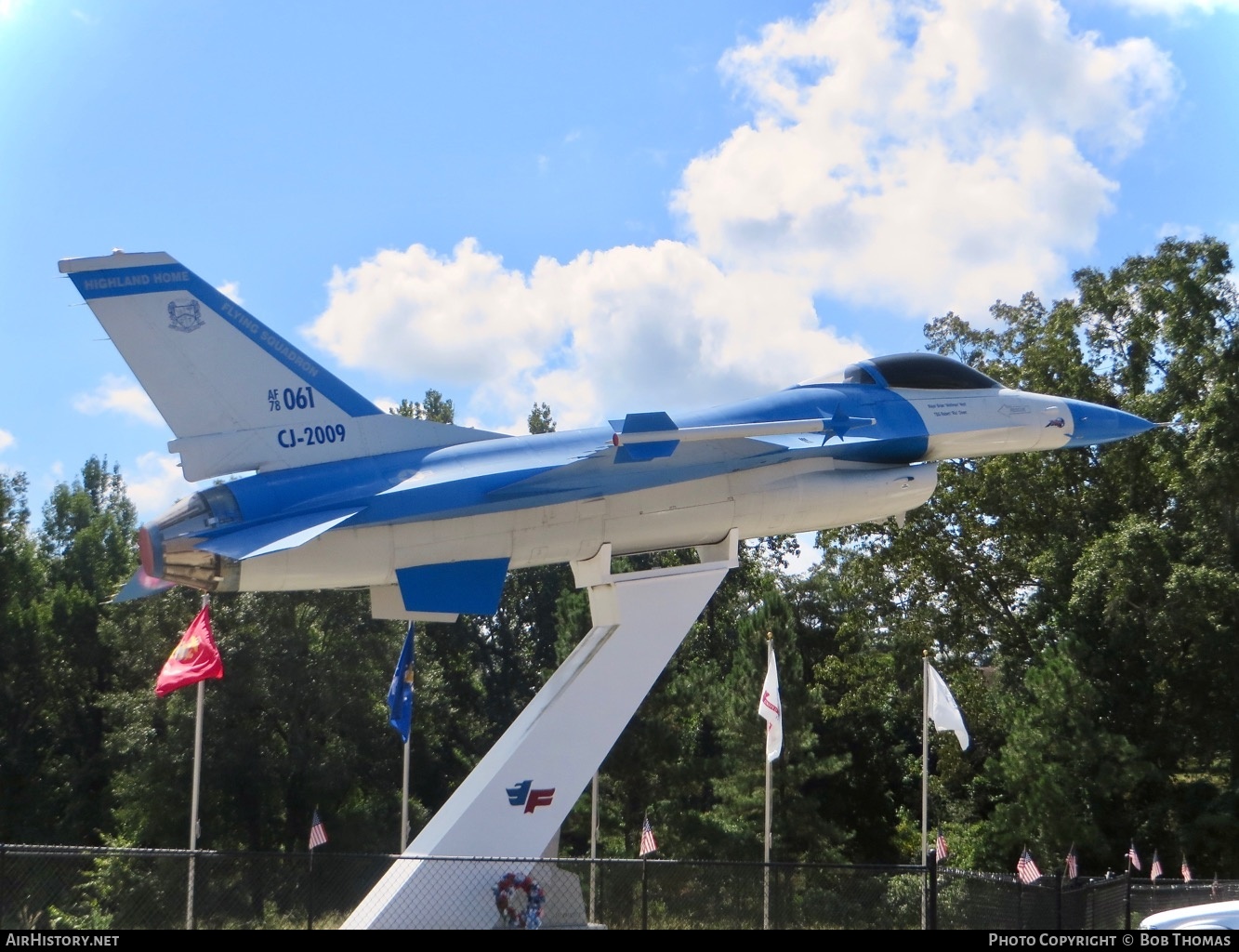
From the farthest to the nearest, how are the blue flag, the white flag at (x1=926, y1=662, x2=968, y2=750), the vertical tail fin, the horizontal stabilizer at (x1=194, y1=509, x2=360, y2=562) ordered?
1. the white flag at (x1=926, y1=662, x2=968, y2=750)
2. the blue flag
3. the vertical tail fin
4. the horizontal stabilizer at (x1=194, y1=509, x2=360, y2=562)

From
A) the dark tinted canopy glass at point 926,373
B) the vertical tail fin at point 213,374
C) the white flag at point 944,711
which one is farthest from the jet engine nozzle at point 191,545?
the white flag at point 944,711

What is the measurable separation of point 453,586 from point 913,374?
240 inches

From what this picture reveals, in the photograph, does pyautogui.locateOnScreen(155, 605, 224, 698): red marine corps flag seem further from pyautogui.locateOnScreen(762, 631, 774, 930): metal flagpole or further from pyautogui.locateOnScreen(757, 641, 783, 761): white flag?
pyautogui.locateOnScreen(757, 641, 783, 761): white flag

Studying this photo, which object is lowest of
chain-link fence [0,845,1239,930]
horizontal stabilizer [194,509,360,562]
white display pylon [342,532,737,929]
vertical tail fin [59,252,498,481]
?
chain-link fence [0,845,1239,930]

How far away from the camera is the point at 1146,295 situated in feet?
105

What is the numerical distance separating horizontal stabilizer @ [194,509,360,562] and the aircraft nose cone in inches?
361

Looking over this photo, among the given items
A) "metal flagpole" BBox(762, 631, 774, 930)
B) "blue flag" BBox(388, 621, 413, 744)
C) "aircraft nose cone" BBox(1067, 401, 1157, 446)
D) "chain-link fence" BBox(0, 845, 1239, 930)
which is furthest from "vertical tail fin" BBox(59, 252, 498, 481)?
"aircraft nose cone" BBox(1067, 401, 1157, 446)

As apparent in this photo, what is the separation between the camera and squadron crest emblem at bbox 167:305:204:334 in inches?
456

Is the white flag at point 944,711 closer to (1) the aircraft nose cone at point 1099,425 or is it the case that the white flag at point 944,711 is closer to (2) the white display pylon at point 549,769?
(1) the aircraft nose cone at point 1099,425

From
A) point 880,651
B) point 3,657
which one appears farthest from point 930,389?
point 3,657

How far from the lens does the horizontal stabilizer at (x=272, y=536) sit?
34.4 ft

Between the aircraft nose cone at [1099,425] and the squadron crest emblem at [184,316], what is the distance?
10.1 m

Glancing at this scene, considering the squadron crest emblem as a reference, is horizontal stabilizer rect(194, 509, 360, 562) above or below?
below
